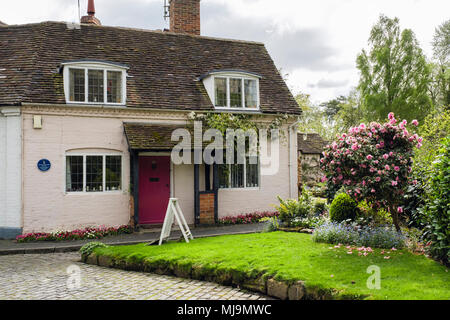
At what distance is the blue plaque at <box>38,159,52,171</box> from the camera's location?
12.9m

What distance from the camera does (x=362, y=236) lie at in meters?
8.61

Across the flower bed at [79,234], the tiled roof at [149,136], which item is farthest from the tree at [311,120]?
the flower bed at [79,234]

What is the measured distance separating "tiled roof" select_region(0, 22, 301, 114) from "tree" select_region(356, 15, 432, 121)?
18789 millimetres

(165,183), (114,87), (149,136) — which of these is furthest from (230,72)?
(165,183)

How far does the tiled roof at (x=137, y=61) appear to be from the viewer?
1353cm

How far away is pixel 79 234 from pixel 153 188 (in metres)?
3.12

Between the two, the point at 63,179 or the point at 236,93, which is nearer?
the point at 63,179

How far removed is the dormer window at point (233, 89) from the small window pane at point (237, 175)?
238cm

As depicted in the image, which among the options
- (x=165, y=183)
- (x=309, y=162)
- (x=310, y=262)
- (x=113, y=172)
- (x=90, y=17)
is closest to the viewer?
(x=310, y=262)

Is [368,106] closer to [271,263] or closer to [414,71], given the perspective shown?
[414,71]

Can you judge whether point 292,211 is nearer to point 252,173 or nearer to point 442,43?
point 252,173

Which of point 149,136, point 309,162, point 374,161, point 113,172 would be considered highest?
point 149,136

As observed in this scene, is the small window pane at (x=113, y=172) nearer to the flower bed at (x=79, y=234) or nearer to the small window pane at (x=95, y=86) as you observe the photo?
the flower bed at (x=79, y=234)

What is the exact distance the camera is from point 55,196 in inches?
514
